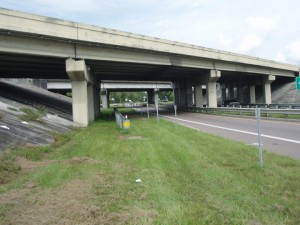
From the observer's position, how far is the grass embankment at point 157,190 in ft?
17.4

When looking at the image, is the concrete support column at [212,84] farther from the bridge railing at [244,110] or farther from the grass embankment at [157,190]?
the grass embankment at [157,190]

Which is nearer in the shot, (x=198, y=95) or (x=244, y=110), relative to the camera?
(x=244, y=110)

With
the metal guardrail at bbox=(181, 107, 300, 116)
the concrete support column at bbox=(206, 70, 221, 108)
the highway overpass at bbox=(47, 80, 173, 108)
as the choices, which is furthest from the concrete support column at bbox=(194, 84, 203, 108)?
the highway overpass at bbox=(47, 80, 173, 108)

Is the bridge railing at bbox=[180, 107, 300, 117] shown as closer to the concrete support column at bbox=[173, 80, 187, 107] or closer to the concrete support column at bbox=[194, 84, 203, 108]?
the concrete support column at bbox=[194, 84, 203, 108]

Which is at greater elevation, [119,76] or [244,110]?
[119,76]

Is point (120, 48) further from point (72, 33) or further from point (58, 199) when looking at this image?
point (58, 199)

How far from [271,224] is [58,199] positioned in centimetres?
386

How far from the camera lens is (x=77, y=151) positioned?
12992 millimetres

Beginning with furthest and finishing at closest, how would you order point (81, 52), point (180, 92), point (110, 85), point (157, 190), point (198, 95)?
1. point (110, 85)
2. point (180, 92)
3. point (198, 95)
4. point (81, 52)
5. point (157, 190)

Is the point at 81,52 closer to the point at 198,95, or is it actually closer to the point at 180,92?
the point at 198,95

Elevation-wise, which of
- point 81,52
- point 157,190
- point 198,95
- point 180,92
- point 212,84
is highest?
point 81,52

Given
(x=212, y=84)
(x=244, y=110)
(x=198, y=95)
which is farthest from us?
(x=198, y=95)

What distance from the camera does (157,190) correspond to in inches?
265

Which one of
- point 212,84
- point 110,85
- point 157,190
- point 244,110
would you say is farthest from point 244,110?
point 110,85
